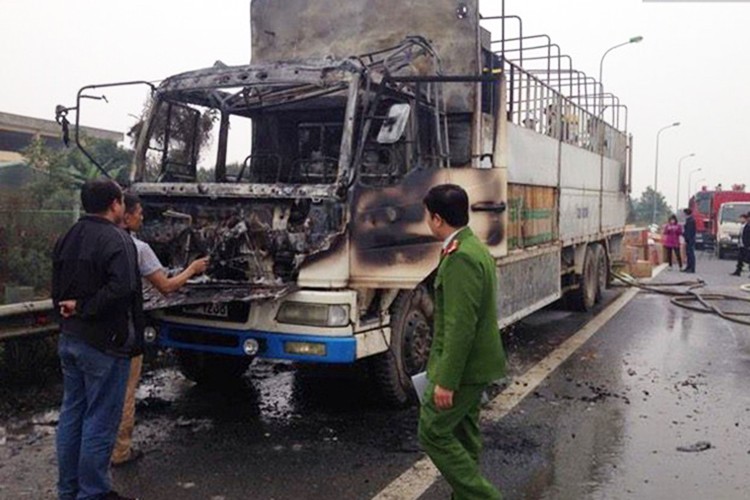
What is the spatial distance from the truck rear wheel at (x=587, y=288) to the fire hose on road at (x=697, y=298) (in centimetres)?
140

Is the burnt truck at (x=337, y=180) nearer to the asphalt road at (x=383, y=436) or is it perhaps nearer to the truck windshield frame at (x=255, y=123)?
the truck windshield frame at (x=255, y=123)

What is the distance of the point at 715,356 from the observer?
26.9 ft

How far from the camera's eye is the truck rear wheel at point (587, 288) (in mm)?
11320

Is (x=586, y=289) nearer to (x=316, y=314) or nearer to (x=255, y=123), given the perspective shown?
(x=255, y=123)

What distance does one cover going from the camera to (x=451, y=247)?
3336mm

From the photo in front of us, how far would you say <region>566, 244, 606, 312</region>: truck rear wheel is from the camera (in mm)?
11320

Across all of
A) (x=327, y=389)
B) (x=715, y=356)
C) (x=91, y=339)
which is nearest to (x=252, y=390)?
(x=327, y=389)

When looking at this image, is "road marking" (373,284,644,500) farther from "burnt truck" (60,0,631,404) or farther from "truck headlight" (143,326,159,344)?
"truck headlight" (143,326,159,344)

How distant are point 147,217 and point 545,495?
11.5ft

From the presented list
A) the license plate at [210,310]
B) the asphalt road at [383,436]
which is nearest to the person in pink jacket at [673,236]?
the asphalt road at [383,436]

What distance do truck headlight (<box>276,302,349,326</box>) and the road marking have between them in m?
1.08

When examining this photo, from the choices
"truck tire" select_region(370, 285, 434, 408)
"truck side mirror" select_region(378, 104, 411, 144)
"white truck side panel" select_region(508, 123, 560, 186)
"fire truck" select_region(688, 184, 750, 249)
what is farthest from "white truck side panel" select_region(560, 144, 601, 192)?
"fire truck" select_region(688, 184, 750, 249)

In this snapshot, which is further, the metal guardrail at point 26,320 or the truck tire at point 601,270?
the truck tire at point 601,270

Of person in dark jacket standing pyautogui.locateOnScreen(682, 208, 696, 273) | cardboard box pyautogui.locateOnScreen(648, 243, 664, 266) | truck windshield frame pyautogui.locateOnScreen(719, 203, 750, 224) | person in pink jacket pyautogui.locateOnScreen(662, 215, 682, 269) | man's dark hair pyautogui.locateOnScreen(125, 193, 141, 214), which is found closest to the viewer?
man's dark hair pyautogui.locateOnScreen(125, 193, 141, 214)
